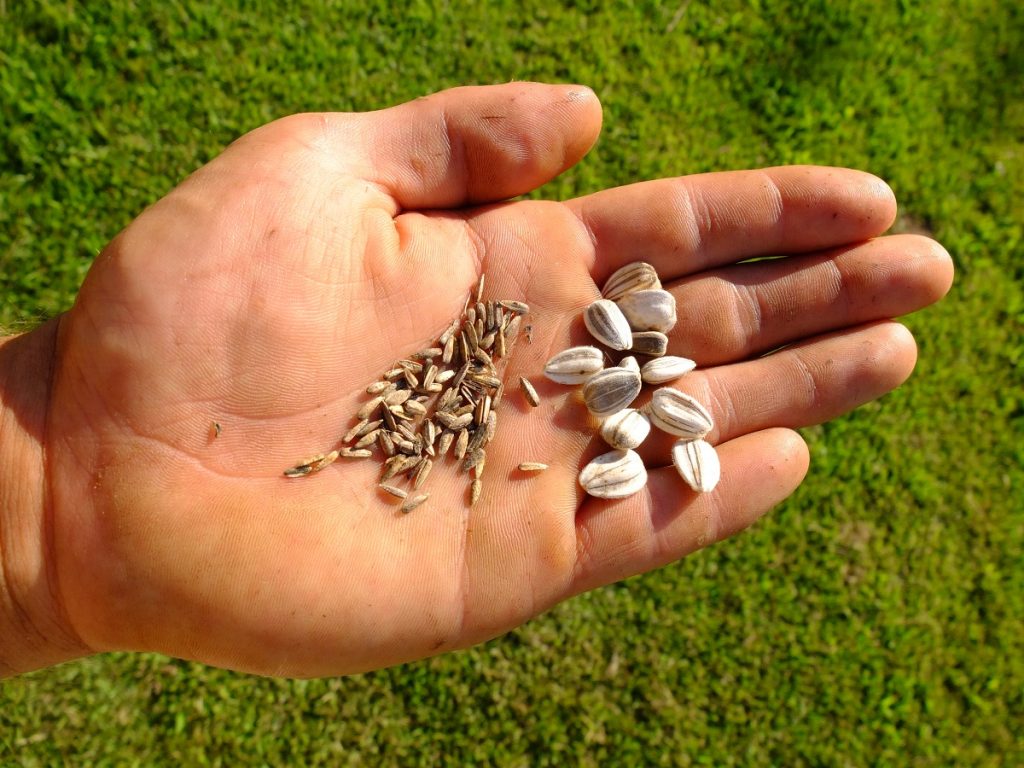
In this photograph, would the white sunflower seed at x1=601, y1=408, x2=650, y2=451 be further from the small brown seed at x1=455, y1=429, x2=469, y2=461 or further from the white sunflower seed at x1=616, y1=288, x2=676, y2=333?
the small brown seed at x1=455, y1=429, x2=469, y2=461

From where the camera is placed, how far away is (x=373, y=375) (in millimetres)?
2924

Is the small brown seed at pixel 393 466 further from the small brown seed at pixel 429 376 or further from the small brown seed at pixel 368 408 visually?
the small brown seed at pixel 429 376

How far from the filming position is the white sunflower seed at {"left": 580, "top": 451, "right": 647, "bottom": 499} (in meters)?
2.85

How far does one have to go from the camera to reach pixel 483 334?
3.01m

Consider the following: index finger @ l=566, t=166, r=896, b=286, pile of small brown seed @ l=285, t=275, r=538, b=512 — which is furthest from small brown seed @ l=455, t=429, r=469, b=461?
index finger @ l=566, t=166, r=896, b=286

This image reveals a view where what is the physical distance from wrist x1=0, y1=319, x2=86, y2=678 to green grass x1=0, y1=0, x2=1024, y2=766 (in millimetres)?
1113

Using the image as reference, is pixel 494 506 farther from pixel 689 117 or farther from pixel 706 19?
pixel 706 19

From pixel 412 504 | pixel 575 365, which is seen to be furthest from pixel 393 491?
pixel 575 365

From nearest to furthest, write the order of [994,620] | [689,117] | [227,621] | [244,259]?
[227,621], [244,259], [994,620], [689,117]

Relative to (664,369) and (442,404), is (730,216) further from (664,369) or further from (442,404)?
(442,404)

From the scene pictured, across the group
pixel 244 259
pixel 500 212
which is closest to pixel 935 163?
pixel 500 212

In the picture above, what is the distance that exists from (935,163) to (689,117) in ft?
5.23

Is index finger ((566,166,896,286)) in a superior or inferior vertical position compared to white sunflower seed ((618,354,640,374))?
superior

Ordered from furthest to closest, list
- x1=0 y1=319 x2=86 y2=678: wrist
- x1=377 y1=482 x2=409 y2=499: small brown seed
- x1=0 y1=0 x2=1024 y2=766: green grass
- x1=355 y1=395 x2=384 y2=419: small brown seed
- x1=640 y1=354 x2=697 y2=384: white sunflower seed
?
x1=0 y1=0 x2=1024 y2=766: green grass → x1=640 y1=354 x2=697 y2=384: white sunflower seed → x1=355 y1=395 x2=384 y2=419: small brown seed → x1=377 y1=482 x2=409 y2=499: small brown seed → x1=0 y1=319 x2=86 y2=678: wrist
